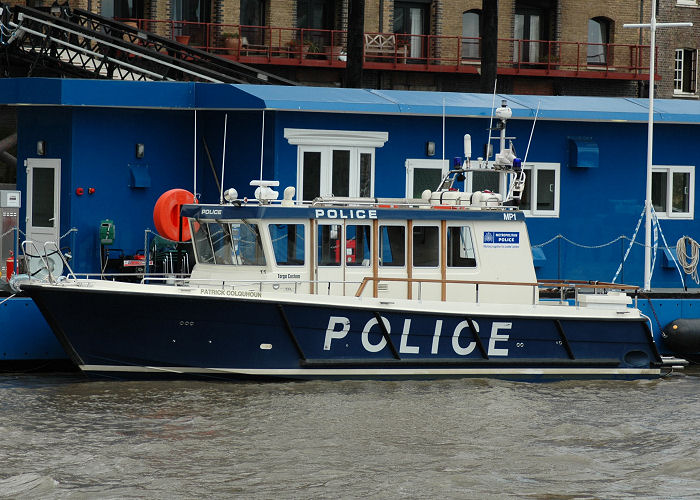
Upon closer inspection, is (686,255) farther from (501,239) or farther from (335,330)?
(335,330)

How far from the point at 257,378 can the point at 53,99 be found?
6.55 meters

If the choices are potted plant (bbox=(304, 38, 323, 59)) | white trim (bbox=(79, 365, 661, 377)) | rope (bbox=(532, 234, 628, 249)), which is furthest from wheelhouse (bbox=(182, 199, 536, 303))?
potted plant (bbox=(304, 38, 323, 59))

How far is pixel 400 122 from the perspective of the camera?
21.4 metres

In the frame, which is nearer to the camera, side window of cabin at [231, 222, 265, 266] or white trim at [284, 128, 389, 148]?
side window of cabin at [231, 222, 265, 266]

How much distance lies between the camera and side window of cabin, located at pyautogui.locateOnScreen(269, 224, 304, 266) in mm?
16703

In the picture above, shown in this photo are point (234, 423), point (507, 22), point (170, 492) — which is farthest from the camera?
point (507, 22)

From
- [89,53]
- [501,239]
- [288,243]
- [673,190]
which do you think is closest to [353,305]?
[288,243]

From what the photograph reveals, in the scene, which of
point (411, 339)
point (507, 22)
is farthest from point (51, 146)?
point (507, 22)

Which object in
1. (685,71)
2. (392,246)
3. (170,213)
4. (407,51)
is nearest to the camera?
(392,246)

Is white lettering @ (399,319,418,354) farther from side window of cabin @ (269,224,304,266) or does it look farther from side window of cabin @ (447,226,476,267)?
side window of cabin @ (269,224,304,266)

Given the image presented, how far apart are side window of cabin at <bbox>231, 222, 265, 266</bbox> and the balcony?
19.5 metres

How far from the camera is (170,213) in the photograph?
18.2m

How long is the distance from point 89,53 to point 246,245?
32.1 ft

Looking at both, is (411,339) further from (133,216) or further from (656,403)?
(133,216)
